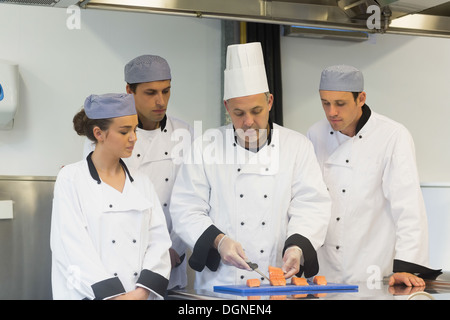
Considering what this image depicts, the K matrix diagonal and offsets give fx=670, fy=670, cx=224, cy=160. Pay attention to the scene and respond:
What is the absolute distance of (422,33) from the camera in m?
2.78

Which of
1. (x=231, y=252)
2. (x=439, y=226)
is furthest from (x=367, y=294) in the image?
(x=439, y=226)

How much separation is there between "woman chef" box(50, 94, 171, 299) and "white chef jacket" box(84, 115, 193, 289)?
0.31 m

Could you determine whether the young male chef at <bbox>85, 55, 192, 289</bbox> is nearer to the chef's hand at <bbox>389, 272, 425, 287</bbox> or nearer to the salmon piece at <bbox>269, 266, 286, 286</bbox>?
the salmon piece at <bbox>269, 266, 286, 286</bbox>

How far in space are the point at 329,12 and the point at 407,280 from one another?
1.13 meters

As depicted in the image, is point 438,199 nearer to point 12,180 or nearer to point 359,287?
point 359,287

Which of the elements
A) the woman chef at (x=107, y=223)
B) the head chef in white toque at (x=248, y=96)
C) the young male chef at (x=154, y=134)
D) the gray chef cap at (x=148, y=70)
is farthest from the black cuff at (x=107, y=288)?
the gray chef cap at (x=148, y=70)

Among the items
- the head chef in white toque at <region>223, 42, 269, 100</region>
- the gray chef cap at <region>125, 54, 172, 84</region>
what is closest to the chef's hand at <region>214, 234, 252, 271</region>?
the head chef in white toque at <region>223, 42, 269, 100</region>

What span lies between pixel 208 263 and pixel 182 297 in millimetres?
332

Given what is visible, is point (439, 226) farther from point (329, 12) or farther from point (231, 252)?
point (231, 252)

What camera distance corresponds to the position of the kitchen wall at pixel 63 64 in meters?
3.37

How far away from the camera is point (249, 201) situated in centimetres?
224
